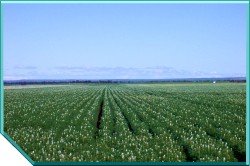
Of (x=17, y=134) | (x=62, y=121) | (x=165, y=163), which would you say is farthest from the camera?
(x=62, y=121)

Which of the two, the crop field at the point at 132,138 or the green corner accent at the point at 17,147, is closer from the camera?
the crop field at the point at 132,138

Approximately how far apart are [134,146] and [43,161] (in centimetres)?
293

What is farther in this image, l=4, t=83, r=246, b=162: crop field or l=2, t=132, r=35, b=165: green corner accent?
l=2, t=132, r=35, b=165: green corner accent

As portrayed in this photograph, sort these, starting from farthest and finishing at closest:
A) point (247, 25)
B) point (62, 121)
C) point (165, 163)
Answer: point (62, 121), point (247, 25), point (165, 163)

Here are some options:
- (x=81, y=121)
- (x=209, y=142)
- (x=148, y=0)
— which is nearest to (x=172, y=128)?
(x=209, y=142)

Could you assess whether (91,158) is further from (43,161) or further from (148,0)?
(148,0)

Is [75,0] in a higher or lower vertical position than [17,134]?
higher

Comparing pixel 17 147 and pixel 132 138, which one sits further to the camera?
pixel 132 138

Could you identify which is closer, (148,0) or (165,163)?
(165,163)

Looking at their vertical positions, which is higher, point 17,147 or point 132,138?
point 132,138

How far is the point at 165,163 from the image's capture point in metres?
12.6

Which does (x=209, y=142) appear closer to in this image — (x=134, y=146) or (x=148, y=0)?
(x=134, y=146)

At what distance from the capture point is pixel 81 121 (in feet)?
63.0

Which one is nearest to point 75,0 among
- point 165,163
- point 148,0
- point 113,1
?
point 113,1
